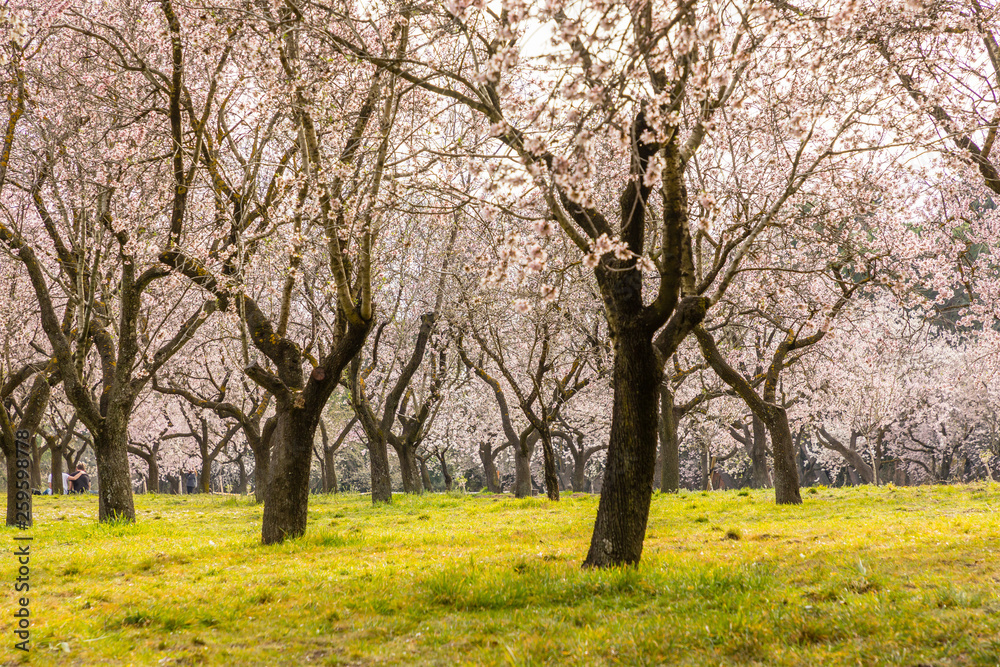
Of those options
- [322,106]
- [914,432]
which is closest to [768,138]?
[322,106]

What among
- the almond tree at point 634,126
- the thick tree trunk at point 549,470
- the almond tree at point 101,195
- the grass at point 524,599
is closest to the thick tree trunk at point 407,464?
the thick tree trunk at point 549,470

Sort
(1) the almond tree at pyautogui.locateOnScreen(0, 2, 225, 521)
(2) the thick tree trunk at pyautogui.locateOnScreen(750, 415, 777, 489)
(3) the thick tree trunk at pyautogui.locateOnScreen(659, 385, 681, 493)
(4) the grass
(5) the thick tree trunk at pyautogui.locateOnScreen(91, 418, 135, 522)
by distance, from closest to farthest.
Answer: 1. (4) the grass
2. (1) the almond tree at pyautogui.locateOnScreen(0, 2, 225, 521)
3. (5) the thick tree trunk at pyautogui.locateOnScreen(91, 418, 135, 522)
4. (3) the thick tree trunk at pyautogui.locateOnScreen(659, 385, 681, 493)
5. (2) the thick tree trunk at pyautogui.locateOnScreen(750, 415, 777, 489)

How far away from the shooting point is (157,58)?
45.9 feet

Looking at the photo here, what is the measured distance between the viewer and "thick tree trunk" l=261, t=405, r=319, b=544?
1223 cm

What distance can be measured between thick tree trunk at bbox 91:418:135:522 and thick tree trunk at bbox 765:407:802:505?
17.0 m

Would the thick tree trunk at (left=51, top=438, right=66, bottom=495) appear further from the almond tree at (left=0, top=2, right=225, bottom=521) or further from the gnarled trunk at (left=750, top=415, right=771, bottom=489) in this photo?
the gnarled trunk at (left=750, top=415, right=771, bottom=489)

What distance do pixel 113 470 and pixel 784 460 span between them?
700 inches

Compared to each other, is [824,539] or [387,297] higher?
[387,297]

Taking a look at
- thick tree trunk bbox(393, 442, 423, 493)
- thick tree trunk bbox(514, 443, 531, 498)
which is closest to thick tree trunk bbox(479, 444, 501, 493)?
thick tree trunk bbox(393, 442, 423, 493)

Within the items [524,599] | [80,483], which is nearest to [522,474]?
[524,599]

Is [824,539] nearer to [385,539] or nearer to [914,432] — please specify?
[385,539]

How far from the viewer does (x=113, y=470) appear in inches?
639

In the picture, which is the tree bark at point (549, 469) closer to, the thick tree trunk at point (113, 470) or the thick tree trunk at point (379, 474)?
the thick tree trunk at point (379, 474)

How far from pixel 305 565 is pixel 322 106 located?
7091 mm
